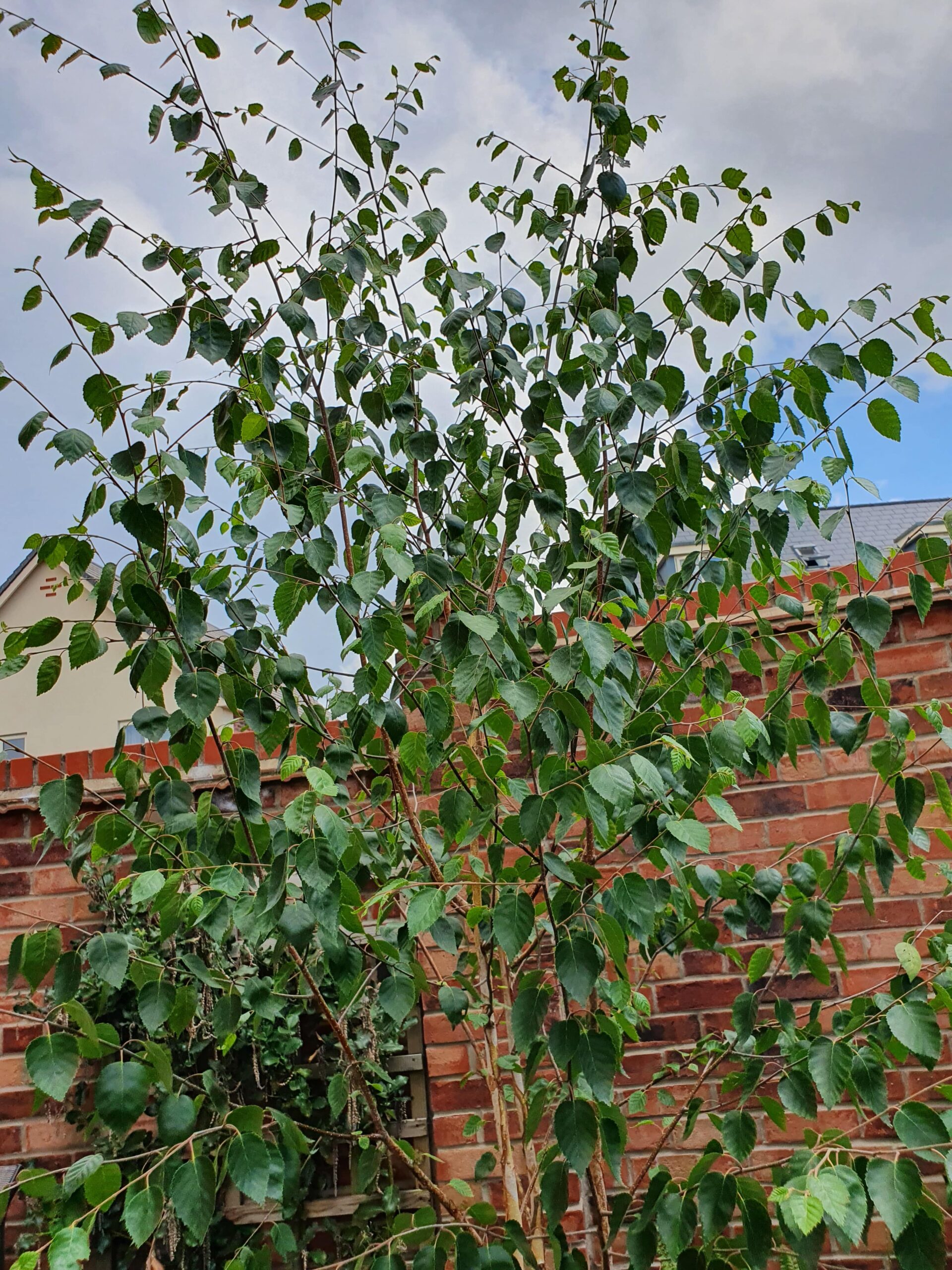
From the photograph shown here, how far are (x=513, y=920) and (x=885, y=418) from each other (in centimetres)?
74

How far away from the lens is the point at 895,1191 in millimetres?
927

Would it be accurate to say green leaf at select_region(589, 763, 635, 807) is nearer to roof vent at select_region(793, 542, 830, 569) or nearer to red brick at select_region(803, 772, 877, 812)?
red brick at select_region(803, 772, 877, 812)

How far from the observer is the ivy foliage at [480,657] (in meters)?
0.98

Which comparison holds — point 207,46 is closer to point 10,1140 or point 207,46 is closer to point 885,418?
point 885,418

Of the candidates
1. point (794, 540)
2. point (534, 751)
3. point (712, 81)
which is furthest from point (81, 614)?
point (534, 751)

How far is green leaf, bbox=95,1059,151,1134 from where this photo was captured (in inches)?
36.2

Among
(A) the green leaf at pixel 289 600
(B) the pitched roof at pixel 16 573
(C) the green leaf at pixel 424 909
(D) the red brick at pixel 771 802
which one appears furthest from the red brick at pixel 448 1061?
(B) the pitched roof at pixel 16 573

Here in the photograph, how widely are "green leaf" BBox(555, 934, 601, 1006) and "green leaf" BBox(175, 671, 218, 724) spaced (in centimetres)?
45

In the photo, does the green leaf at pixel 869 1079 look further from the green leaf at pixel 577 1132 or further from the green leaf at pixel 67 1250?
the green leaf at pixel 67 1250

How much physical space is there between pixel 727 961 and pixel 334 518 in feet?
4.11

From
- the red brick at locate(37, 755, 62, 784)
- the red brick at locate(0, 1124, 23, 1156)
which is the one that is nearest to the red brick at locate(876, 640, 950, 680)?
the red brick at locate(37, 755, 62, 784)

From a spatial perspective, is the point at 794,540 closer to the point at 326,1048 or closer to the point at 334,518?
the point at 334,518

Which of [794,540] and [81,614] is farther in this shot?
[81,614]

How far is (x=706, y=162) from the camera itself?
5.00 feet
